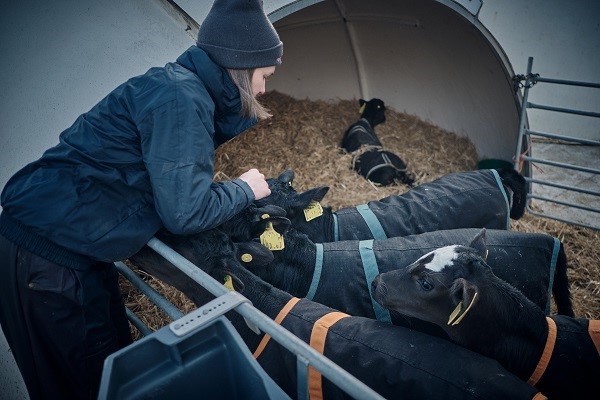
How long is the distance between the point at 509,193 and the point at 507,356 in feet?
6.38

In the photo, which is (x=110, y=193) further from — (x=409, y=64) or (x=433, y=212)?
(x=409, y=64)

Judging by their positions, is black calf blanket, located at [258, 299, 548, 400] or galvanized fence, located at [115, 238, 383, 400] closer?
galvanized fence, located at [115, 238, 383, 400]

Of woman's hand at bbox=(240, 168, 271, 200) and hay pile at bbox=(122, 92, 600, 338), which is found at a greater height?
woman's hand at bbox=(240, 168, 271, 200)

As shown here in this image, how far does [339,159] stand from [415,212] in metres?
2.57

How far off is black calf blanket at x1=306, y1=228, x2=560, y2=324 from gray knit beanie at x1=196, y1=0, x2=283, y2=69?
144 cm

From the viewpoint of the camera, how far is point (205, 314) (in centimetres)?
165

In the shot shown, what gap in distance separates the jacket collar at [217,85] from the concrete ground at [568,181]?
178 inches

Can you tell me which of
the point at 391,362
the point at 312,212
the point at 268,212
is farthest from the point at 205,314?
the point at 312,212

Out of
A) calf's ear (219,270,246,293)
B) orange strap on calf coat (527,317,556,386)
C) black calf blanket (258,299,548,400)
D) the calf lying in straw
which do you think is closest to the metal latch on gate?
black calf blanket (258,299,548,400)

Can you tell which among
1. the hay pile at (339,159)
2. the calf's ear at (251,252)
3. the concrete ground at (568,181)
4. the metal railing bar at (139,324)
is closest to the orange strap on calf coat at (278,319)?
the calf's ear at (251,252)

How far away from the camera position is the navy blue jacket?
6.51ft

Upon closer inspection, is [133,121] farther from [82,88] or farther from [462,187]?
[462,187]

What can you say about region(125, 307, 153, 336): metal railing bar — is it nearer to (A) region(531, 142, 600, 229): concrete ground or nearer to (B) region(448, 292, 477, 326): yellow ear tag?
(B) region(448, 292, 477, 326): yellow ear tag

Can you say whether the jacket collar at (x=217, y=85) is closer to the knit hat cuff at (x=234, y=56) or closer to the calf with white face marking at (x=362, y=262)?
the knit hat cuff at (x=234, y=56)
